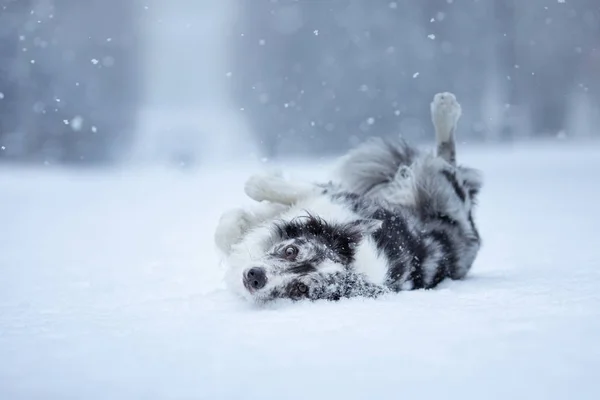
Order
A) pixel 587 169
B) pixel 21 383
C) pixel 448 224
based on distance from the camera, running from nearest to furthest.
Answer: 1. pixel 21 383
2. pixel 448 224
3. pixel 587 169

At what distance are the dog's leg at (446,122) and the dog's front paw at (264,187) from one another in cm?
143

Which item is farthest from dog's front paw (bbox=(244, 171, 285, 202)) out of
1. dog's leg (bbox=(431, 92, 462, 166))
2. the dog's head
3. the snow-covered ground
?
dog's leg (bbox=(431, 92, 462, 166))

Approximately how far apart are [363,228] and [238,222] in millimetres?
846

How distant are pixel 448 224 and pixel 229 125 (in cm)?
1075

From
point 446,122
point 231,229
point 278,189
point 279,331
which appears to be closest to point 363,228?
point 278,189

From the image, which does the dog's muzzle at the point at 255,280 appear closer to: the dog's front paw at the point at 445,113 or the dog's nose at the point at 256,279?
the dog's nose at the point at 256,279

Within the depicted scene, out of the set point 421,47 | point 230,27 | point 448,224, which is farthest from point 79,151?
point 448,224

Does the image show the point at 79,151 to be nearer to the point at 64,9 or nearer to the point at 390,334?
the point at 64,9

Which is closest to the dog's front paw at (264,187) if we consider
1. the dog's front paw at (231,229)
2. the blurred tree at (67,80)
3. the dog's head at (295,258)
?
the dog's front paw at (231,229)

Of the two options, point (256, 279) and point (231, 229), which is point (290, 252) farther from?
point (231, 229)

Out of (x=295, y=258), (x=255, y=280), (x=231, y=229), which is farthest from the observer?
(x=231, y=229)

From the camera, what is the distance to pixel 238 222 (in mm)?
3482

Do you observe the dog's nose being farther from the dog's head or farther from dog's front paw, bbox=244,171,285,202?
dog's front paw, bbox=244,171,285,202

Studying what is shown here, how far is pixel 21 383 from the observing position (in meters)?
1.59
